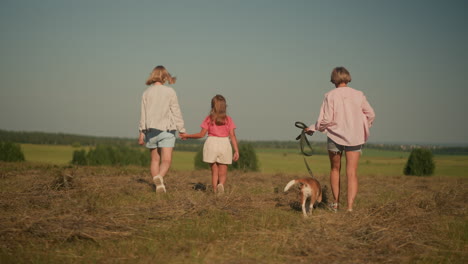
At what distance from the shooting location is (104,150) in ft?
102

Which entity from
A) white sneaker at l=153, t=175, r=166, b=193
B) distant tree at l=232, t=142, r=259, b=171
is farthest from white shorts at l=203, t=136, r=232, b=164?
distant tree at l=232, t=142, r=259, b=171

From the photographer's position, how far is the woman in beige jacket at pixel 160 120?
22.7 feet

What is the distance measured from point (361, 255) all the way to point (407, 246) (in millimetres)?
717

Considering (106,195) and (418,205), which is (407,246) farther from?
(106,195)

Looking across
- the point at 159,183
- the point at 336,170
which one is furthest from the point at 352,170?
the point at 159,183

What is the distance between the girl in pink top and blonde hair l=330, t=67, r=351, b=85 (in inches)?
86.5

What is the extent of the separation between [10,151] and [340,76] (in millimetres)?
22235

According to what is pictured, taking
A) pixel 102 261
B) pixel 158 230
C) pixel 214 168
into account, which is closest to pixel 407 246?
pixel 158 230

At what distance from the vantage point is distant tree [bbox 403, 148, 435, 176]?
75.1 ft

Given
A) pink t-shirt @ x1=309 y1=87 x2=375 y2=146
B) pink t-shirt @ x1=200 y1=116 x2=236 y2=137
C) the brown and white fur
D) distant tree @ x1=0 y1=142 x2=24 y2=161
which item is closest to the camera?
the brown and white fur

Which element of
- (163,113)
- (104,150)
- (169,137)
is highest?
(163,113)

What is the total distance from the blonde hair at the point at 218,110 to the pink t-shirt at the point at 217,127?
0.08 metres

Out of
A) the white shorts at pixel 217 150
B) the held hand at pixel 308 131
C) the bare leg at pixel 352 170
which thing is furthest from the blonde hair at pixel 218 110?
the bare leg at pixel 352 170

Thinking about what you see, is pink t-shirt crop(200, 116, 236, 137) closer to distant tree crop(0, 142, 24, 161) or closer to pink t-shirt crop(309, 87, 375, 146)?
pink t-shirt crop(309, 87, 375, 146)
